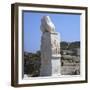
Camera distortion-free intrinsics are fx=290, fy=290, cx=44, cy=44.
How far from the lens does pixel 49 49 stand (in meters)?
1.77

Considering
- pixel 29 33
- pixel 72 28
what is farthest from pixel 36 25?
pixel 72 28

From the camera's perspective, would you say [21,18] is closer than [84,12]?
Yes

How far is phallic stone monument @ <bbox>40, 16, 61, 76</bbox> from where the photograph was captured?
175 centimetres

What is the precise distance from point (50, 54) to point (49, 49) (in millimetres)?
31

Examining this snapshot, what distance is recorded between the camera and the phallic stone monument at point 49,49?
1754 mm

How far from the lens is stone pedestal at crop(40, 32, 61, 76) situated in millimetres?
1756

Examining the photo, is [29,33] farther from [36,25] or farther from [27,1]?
[27,1]

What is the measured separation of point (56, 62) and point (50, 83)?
0.44ft

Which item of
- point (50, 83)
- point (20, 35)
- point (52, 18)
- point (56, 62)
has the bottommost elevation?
point (50, 83)

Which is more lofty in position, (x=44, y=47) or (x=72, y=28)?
(x=72, y=28)

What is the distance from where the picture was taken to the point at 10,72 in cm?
169

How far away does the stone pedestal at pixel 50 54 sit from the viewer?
176 cm

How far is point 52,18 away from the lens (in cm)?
177

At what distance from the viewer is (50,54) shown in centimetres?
177
